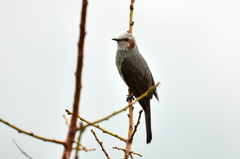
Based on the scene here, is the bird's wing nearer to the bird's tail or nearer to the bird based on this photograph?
the bird

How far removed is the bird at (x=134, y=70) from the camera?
704 centimetres

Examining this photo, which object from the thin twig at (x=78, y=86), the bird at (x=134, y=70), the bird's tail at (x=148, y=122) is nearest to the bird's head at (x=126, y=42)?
the bird at (x=134, y=70)

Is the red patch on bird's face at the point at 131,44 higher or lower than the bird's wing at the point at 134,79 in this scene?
higher

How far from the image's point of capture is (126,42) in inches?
301

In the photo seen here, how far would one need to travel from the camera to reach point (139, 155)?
13.5ft

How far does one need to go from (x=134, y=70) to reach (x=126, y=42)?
0.76 m

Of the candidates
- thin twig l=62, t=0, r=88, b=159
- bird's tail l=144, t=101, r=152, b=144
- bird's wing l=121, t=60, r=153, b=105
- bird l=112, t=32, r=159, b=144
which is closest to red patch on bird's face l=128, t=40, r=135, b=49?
bird l=112, t=32, r=159, b=144

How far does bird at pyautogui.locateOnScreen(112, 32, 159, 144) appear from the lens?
7.04 meters

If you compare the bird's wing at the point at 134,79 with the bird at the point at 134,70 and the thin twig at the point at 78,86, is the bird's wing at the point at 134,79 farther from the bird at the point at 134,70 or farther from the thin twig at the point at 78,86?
the thin twig at the point at 78,86

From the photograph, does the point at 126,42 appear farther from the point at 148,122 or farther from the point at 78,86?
the point at 78,86

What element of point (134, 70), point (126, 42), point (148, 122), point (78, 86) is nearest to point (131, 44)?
point (126, 42)

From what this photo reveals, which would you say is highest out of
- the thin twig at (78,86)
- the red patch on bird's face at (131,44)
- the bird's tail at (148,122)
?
the red patch on bird's face at (131,44)

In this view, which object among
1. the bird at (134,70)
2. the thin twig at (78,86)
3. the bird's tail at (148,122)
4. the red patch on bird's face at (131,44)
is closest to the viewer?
the thin twig at (78,86)

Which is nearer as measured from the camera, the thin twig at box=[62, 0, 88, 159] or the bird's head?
the thin twig at box=[62, 0, 88, 159]
